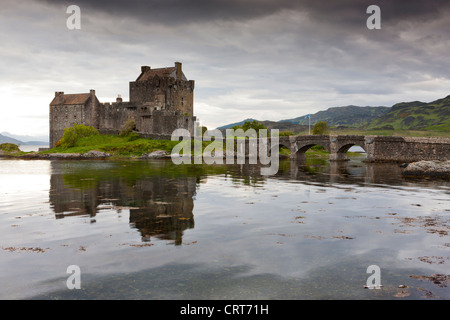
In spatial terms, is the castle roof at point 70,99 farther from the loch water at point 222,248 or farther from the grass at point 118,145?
the loch water at point 222,248

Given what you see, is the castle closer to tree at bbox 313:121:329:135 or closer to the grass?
the grass

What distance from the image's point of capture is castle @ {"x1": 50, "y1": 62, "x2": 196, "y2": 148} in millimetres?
95125

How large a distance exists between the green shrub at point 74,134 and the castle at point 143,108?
128 inches

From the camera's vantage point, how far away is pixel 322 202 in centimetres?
2111

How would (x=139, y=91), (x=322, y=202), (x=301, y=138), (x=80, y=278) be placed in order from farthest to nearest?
(x=139, y=91), (x=301, y=138), (x=322, y=202), (x=80, y=278)

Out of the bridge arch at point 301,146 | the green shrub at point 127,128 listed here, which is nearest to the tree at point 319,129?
the bridge arch at point 301,146

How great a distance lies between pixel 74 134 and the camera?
315 feet

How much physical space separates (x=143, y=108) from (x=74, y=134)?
1856 centimetres

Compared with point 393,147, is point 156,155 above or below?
below

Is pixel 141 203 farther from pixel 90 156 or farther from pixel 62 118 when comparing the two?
pixel 62 118

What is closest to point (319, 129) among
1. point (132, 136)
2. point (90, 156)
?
point (132, 136)
